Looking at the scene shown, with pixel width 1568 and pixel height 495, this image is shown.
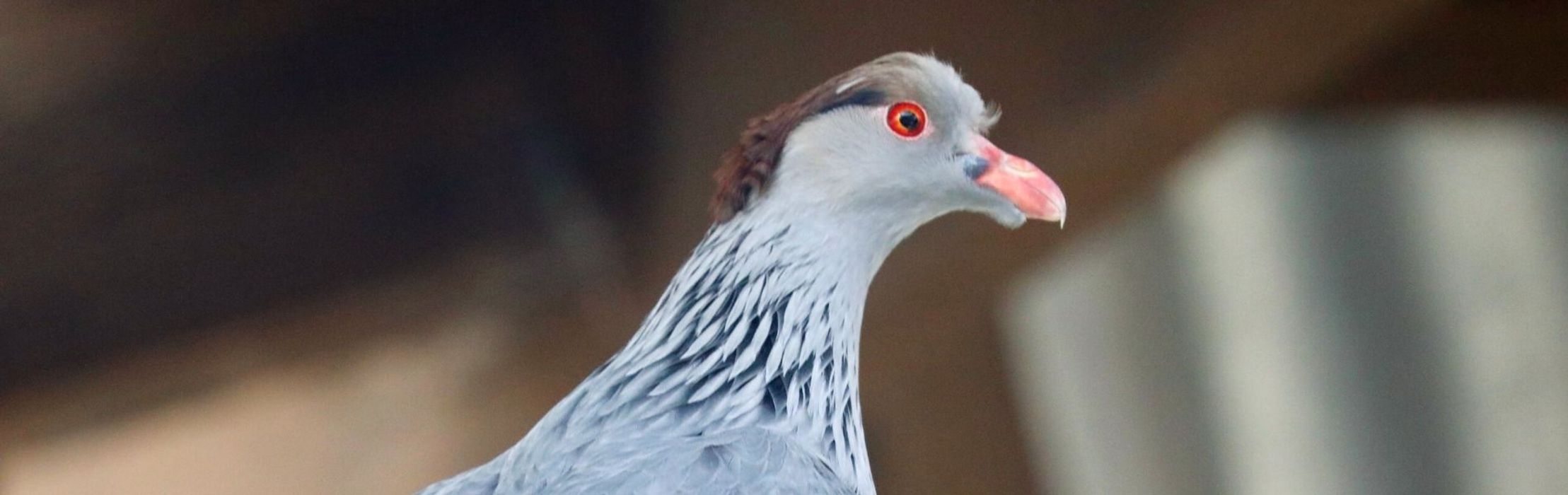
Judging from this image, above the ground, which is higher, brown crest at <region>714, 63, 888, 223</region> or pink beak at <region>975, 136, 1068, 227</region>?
brown crest at <region>714, 63, 888, 223</region>

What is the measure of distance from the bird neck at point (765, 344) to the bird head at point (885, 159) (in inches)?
0.7

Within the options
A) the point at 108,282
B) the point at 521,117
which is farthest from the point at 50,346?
the point at 521,117

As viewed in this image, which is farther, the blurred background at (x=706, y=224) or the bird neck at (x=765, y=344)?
the blurred background at (x=706, y=224)

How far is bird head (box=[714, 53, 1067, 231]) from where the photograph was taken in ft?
3.35

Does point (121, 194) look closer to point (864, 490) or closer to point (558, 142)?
point (558, 142)

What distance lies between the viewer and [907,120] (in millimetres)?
1034

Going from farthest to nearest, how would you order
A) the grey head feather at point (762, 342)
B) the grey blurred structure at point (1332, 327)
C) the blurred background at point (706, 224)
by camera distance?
the grey blurred structure at point (1332, 327)
the blurred background at point (706, 224)
the grey head feather at point (762, 342)

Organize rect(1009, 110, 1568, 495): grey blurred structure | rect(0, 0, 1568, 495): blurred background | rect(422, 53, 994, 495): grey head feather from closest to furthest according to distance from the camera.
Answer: rect(422, 53, 994, 495): grey head feather
rect(0, 0, 1568, 495): blurred background
rect(1009, 110, 1568, 495): grey blurred structure

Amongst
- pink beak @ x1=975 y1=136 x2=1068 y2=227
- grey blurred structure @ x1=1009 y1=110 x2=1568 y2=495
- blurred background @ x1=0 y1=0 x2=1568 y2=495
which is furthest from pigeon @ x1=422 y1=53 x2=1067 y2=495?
grey blurred structure @ x1=1009 y1=110 x2=1568 y2=495

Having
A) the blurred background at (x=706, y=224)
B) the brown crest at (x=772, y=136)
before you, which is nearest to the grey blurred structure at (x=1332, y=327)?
the blurred background at (x=706, y=224)

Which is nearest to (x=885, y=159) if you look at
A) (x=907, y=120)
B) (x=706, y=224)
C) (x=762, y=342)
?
(x=907, y=120)

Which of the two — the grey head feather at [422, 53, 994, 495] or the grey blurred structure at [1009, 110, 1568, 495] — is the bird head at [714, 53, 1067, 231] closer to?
the grey head feather at [422, 53, 994, 495]

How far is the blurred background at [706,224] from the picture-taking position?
1418 mm

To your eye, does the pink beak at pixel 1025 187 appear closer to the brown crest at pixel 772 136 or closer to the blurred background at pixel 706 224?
the brown crest at pixel 772 136
